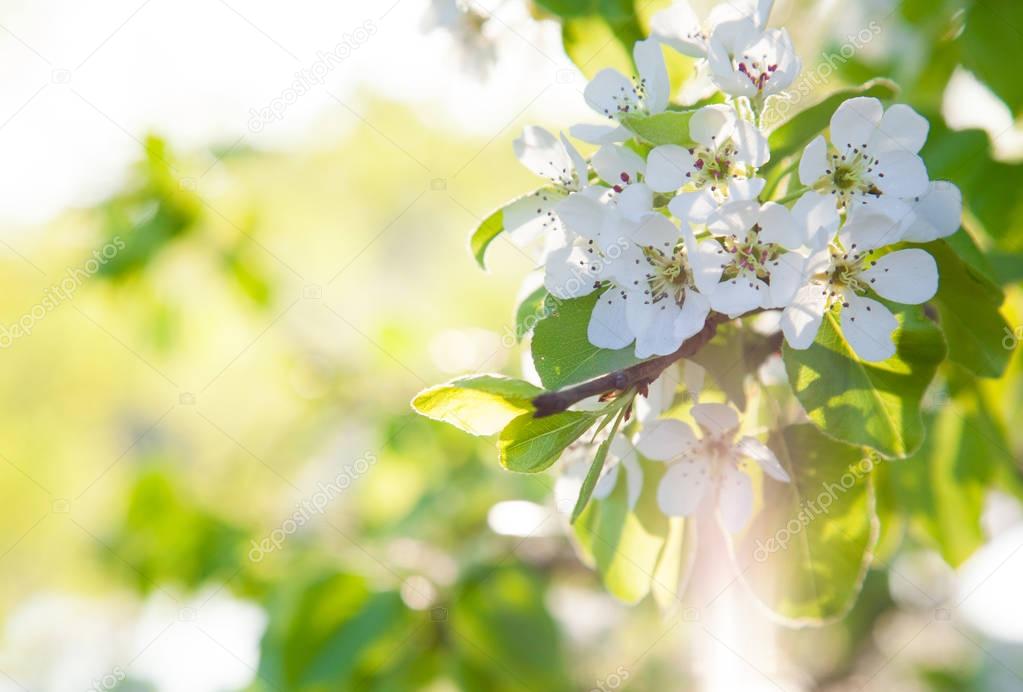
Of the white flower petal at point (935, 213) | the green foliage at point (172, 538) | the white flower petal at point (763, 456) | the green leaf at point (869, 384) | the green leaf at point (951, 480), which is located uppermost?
the white flower petal at point (935, 213)

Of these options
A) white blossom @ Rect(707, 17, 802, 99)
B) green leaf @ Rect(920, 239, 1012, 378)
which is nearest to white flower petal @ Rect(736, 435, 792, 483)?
green leaf @ Rect(920, 239, 1012, 378)

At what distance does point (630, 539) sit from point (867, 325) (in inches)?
13.8

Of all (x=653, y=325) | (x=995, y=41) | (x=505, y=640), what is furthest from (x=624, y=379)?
(x=505, y=640)

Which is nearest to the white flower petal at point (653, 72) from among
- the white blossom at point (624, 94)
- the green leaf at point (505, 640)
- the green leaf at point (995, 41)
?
the white blossom at point (624, 94)

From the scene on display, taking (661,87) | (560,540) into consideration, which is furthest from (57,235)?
(661,87)

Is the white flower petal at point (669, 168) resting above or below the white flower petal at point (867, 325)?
above

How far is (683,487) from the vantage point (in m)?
0.89

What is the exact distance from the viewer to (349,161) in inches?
157

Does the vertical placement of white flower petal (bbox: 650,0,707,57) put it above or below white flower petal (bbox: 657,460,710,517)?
above

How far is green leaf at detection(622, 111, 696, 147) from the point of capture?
2.47 ft

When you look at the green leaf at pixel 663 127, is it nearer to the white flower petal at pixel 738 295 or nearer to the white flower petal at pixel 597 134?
the white flower petal at pixel 597 134

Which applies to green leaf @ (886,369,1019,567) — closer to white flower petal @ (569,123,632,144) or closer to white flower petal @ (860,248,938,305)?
white flower petal @ (860,248,938,305)

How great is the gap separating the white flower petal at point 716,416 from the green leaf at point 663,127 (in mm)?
243

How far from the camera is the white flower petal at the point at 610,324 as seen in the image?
2.44 feet
